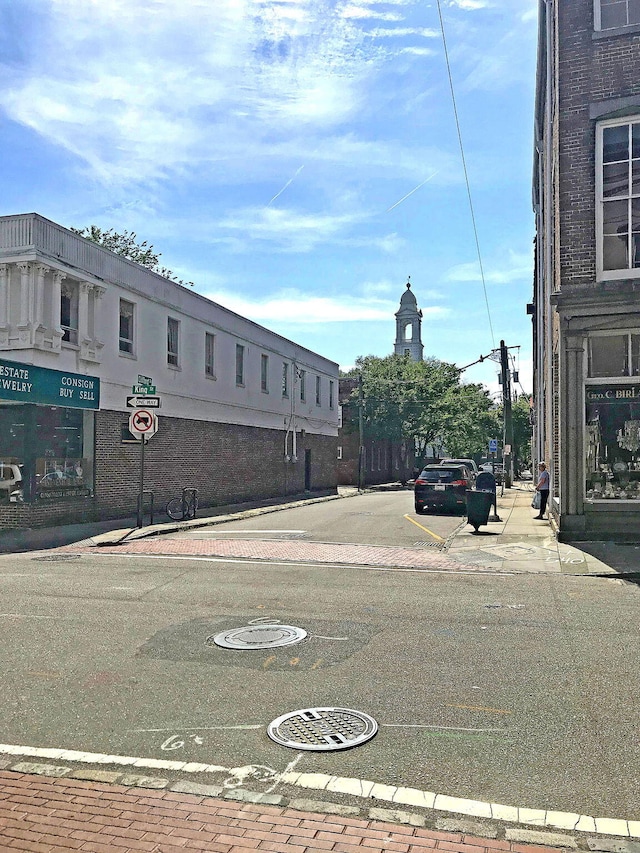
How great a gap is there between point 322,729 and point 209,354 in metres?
23.7

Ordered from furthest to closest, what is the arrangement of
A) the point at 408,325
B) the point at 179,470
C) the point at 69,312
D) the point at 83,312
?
1. the point at 408,325
2. the point at 179,470
3. the point at 83,312
4. the point at 69,312

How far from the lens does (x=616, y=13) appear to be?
15.4m

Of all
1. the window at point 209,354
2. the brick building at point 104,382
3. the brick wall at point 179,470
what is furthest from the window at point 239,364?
the window at point 209,354

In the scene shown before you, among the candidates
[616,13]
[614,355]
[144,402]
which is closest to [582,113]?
[616,13]

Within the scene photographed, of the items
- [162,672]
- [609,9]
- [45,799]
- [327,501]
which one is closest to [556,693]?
[162,672]

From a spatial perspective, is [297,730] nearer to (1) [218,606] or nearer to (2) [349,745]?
(2) [349,745]

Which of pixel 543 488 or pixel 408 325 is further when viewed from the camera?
pixel 408 325

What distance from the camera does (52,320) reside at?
18.5m

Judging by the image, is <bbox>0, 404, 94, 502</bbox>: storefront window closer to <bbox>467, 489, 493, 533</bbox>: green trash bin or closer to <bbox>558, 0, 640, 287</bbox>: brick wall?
<bbox>467, 489, 493, 533</bbox>: green trash bin

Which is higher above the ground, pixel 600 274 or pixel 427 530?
pixel 600 274

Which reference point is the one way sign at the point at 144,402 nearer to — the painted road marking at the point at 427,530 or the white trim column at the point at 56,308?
the white trim column at the point at 56,308

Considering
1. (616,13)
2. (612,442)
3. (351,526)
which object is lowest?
(351,526)

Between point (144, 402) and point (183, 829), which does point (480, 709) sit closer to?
point (183, 829)

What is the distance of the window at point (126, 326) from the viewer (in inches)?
866
